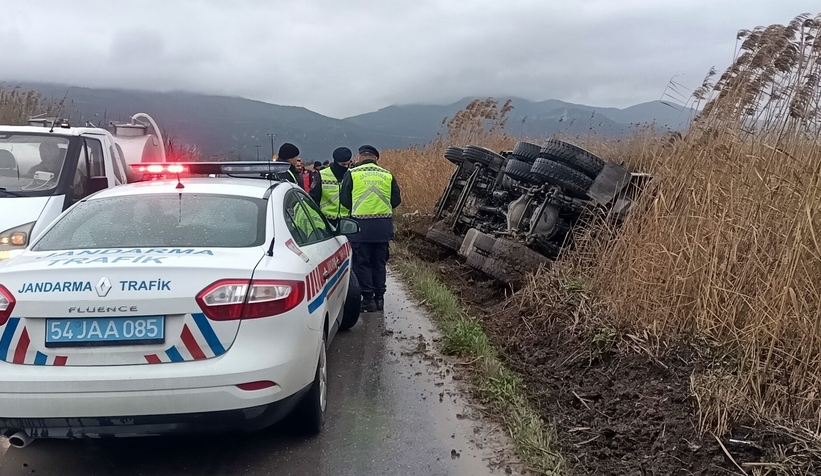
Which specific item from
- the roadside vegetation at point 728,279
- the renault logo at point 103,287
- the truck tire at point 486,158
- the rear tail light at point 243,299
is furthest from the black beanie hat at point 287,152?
the renault logo at point 103,287

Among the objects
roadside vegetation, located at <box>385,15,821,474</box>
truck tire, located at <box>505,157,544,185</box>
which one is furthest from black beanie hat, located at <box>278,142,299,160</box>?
roadside vegetation, located at <box>385,15,821,474</box>

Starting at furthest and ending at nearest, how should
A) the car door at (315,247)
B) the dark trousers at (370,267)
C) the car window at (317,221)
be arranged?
the dark trousers at (370,267) → the car window at (317,221) → the car door at (315,247)

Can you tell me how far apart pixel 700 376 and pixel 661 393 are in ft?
0.83

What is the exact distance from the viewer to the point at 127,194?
4258 mm

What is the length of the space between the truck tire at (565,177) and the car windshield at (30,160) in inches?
181

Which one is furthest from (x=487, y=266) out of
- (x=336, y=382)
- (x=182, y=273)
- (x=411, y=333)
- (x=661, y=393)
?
(x=182, y=273)

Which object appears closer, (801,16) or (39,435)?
(39,435)

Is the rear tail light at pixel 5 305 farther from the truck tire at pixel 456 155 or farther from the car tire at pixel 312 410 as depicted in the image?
the truck tire at pixel 456 155

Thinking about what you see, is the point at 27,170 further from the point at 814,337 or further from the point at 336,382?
the point at 814,337

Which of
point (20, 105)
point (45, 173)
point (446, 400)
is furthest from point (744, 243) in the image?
point (20, 105)

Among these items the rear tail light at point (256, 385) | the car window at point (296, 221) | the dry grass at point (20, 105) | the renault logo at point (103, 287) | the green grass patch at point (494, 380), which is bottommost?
the green grass patch at point (494, 380)

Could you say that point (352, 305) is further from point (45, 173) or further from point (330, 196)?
point (45, 173)

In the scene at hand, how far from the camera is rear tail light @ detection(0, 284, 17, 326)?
3133mm

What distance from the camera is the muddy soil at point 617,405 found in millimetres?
3318
